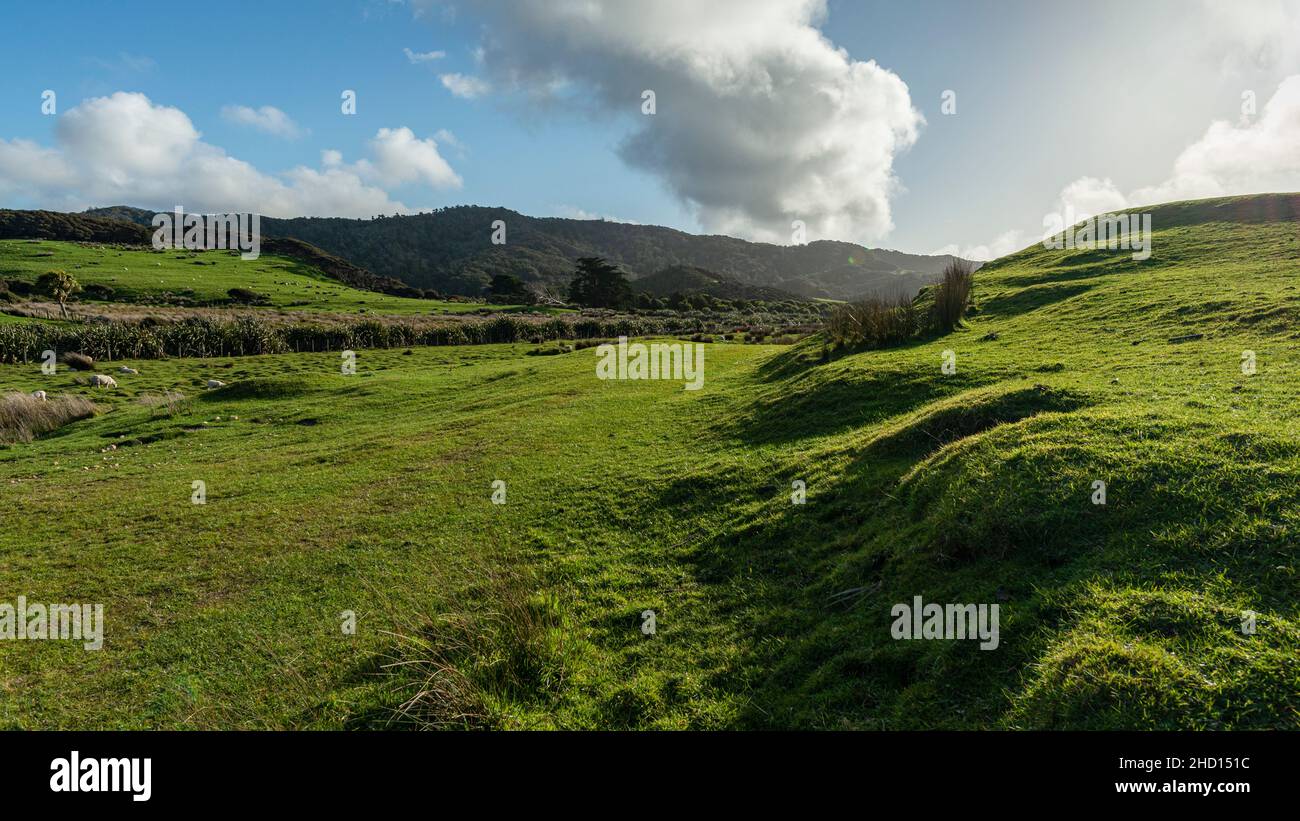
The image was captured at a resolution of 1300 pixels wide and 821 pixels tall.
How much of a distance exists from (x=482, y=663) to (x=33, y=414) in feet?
104

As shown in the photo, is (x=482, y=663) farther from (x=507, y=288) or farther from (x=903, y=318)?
(x=507, y=288)

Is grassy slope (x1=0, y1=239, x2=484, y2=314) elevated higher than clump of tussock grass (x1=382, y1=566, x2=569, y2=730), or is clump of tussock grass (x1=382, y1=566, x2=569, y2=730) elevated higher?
grassy slope (x1=0, y1=239, x2=484, y2=314)

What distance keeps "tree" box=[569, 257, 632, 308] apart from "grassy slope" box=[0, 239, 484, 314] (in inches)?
997

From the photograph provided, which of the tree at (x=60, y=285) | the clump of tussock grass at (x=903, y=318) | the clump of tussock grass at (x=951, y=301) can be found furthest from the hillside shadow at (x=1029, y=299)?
the tree at (x=60, y=285)

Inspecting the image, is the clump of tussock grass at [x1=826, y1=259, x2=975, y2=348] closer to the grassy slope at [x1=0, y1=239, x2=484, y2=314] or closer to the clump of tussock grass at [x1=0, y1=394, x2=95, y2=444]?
the clump of tussock grass at [x1=0, y1=394, x2=95, y2=444]

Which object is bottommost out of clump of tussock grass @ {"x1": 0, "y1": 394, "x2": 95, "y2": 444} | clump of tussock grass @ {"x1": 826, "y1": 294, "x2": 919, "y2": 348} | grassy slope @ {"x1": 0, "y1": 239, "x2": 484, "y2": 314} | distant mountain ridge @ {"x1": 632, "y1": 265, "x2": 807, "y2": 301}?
clump of tussock grass @ {"x1": 0, "y1": 394, "x2": 95, "y2": 444}

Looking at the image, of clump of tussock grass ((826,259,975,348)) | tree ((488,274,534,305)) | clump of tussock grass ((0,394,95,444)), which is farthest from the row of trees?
clump of tussock grass ((826,259,975,348))

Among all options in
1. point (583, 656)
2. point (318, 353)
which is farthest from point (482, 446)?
point (318, 353)

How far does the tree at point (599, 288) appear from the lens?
376 feet

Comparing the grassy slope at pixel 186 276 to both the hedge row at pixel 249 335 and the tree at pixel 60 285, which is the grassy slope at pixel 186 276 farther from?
the hedge row at pixel 249 335

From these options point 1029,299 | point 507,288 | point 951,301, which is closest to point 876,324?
point 951,301

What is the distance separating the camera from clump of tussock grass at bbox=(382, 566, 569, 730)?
5281mm

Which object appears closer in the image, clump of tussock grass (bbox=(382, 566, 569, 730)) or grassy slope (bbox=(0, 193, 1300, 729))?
grassy slope (bbox=(0, 193, 1300, 729))
